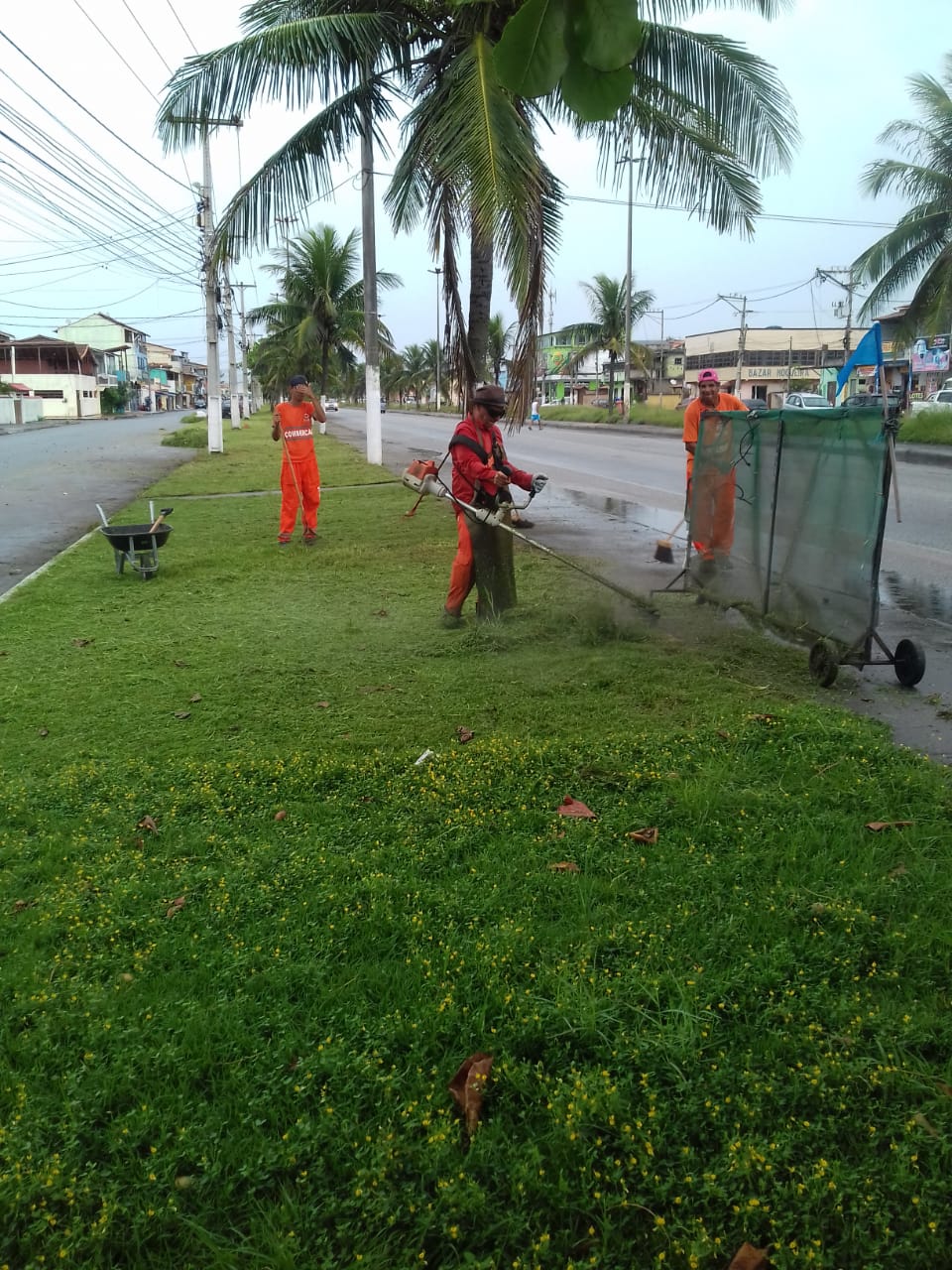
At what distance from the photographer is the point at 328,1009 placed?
2.75 meters

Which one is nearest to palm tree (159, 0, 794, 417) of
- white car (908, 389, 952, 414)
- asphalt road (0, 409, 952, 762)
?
asphalt road (0, 409, 952, 762)

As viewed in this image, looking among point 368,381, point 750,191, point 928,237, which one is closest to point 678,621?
point 750,191

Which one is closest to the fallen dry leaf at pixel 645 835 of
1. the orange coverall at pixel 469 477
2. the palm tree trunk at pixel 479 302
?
the orange coverall at pixel 469 477

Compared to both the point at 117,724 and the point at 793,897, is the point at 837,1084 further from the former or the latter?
the point at 117,724

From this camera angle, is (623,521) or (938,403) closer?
(623,521)

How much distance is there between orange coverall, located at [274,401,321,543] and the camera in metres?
10.6

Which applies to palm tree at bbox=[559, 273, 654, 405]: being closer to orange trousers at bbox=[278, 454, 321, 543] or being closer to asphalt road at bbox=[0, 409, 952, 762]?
asphalt road at bbox=[0, 409, 952, 762]

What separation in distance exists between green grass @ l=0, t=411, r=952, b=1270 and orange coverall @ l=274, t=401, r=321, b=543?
5.44 meters

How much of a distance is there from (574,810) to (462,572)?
3301 millimetres

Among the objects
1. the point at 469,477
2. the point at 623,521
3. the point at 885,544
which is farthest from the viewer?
the point at 623,521

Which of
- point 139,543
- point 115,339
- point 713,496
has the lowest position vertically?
point 139,543

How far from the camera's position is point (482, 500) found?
686 centimetres

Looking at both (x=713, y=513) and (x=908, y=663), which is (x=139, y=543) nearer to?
(x=713, y=513)

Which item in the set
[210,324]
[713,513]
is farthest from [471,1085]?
[210,324]
